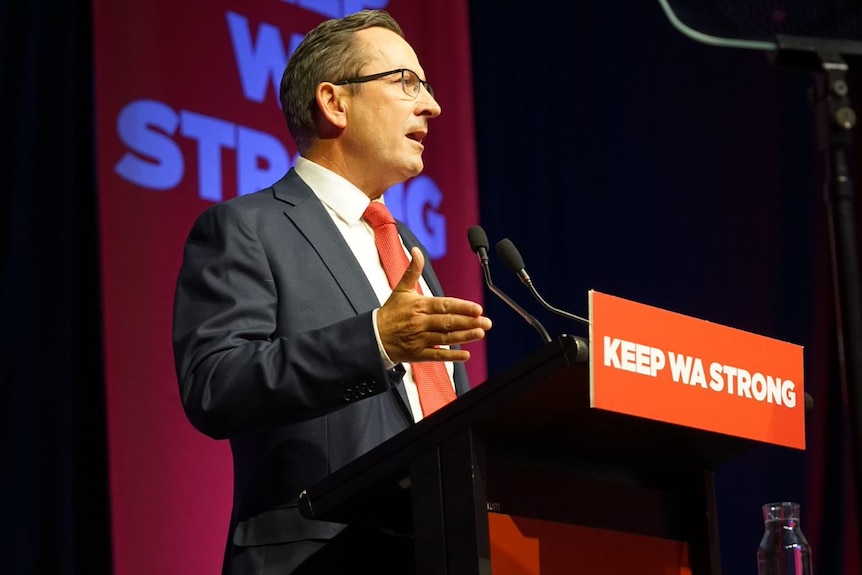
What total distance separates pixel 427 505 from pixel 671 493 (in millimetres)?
512

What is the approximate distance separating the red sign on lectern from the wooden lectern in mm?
29

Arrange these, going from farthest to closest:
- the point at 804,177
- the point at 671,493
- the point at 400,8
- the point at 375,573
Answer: the point at 804,177, the point at 400,8, the point at 671,493, the point at 375,573

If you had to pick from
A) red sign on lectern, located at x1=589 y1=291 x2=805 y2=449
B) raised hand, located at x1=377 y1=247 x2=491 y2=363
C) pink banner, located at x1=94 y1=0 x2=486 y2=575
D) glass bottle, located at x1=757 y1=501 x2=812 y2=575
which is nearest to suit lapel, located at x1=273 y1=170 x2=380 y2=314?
raised hand, located at x1=377 y1=247 x2=491 y2=363

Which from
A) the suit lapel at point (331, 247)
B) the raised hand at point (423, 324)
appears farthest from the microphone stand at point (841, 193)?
the suit lapel at point (331, 247)

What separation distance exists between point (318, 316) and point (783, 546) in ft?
3.54

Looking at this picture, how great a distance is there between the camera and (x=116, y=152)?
3180 millimetres

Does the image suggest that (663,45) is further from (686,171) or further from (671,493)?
(671,493)

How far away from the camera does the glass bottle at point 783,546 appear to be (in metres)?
2.41

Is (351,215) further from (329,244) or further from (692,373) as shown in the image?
(692,373)

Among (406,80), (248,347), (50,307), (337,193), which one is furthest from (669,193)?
(248,347)

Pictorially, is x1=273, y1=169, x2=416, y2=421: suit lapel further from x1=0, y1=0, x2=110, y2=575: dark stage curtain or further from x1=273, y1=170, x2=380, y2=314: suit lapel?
x1=0, y1=0, x2=110, y2=575: dark stage curtain

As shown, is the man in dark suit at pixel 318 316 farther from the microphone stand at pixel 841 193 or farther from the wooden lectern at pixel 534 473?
the microphone stand at pixel 841 193

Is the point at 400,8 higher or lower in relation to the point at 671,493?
higher

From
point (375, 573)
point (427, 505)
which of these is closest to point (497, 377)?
point (427, 505)
